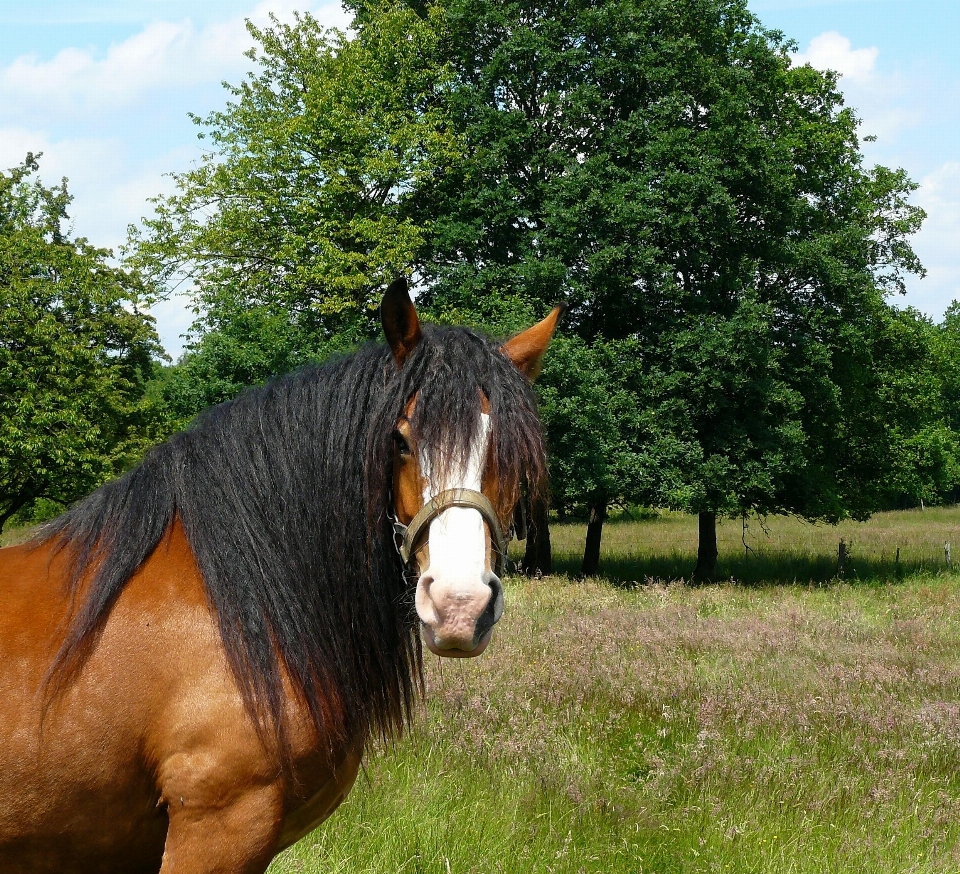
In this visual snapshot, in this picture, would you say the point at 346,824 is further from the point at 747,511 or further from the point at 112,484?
the point at 747,511

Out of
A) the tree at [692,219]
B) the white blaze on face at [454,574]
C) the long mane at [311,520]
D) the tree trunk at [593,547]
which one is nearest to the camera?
the white blaze on face at [454,574]

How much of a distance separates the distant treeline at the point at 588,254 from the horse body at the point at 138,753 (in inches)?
601

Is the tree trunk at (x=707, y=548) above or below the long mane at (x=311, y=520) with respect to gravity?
below

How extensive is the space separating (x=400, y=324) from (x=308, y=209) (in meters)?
19.1

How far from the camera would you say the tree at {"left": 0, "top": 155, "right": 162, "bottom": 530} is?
72.2ft

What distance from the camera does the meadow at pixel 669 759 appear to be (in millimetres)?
3943

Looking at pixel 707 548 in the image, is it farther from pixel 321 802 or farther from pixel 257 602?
pixel 257 602

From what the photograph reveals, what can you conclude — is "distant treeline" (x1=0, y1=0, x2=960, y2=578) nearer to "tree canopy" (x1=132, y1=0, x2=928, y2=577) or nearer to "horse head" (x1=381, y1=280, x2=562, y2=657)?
"tree canopy" (x1=132, y1=0, x2=928, y2=577)

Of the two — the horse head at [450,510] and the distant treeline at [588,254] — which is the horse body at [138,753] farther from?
the distant treeline at [588,254]

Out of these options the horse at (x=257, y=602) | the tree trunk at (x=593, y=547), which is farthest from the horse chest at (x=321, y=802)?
the tree trunk at (x=593, y=547)

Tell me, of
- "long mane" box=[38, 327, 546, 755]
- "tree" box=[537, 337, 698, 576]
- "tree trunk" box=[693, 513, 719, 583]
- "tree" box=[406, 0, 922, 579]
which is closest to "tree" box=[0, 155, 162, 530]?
"tree" box=[406, 0, 922, 579]

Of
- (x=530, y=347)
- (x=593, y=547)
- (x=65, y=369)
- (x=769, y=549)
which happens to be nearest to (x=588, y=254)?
(x=593, y=547)

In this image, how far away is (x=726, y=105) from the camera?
18.4m

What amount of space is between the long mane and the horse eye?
0.03 metres
